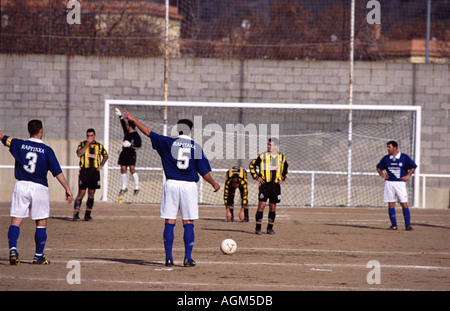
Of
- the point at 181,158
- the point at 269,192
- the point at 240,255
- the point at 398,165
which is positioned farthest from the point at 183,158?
the point at 398,165

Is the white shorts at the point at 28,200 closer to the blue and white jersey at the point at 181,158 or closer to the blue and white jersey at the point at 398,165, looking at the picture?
the blue and white jersey at the point at 181,158

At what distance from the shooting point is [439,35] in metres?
28.0

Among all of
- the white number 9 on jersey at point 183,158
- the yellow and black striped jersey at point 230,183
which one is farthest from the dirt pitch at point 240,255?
the white number 9 on jersey at point 183,158

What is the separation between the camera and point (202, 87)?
21.2m

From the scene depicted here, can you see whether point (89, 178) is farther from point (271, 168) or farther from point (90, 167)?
point (271, 168)

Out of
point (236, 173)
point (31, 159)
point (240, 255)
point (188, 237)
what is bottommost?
point (240, 255)

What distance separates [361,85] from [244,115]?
4009 millimetres

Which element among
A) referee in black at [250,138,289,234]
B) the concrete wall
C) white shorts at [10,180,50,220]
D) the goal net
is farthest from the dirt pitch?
the concrete wall

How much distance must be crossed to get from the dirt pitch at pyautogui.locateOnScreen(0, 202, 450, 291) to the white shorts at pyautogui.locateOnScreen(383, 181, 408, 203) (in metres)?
0.75

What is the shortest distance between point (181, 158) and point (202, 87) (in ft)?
41.3

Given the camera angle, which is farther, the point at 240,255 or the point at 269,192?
the point at 269,192

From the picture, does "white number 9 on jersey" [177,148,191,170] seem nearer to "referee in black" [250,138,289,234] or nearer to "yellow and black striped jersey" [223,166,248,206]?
"referee in black" [250,138,289,234]
